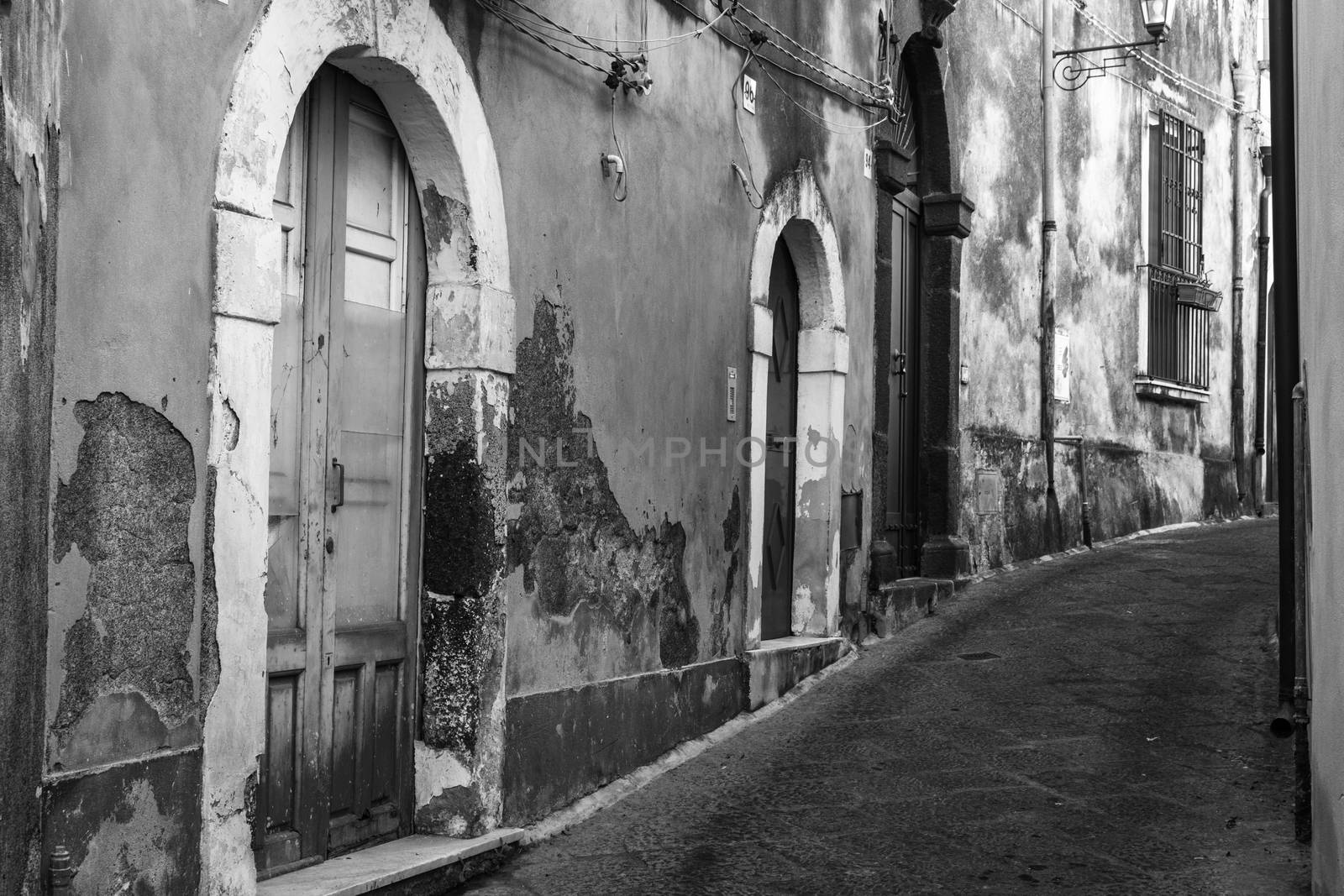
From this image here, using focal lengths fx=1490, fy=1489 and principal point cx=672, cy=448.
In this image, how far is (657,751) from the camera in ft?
20.7

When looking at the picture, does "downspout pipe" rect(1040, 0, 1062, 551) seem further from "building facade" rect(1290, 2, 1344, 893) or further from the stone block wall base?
"building facade" rect(1290, 2, 1344, 893)

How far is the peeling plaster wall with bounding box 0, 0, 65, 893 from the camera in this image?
306 cm

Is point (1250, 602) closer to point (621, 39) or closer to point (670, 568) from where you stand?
point (670, 568)

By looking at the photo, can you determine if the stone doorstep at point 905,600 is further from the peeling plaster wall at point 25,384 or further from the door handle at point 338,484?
the peeling plaster wall at point 25,384

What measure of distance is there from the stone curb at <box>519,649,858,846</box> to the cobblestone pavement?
52 mm

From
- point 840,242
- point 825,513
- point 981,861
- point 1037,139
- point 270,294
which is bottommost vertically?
point 981,861

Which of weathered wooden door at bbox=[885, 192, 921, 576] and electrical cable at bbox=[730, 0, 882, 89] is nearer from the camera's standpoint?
electrical cable at bbox=[730, 0, 882, 89]

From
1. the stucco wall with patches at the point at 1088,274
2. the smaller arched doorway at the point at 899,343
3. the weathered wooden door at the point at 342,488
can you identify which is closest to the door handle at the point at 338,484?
the weathered wooden door at the point at 342,488

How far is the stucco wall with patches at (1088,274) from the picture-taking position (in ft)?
36.8

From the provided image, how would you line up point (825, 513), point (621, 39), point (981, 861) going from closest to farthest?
point (981, 861), point (621, 39), point (825, 513)

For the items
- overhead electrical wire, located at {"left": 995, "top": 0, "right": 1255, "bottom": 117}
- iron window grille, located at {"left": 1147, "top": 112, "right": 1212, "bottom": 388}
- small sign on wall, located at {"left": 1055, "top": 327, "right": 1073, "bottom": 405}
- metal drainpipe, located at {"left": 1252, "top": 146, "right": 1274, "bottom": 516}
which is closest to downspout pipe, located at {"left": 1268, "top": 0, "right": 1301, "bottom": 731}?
overhead electrical wire, located at {"left": 995, "top": 0, "right": 1255, "bottom": 117}

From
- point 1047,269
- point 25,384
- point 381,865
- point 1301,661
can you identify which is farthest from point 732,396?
point 1047,269

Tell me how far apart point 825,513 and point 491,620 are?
11.8 feet

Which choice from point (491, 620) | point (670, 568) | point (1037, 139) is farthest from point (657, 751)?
point (1037, 139)
